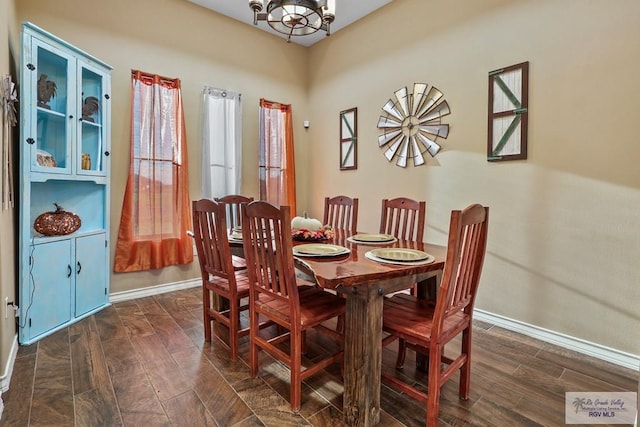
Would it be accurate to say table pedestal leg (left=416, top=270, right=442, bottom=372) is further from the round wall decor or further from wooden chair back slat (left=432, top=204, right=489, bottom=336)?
the round wall decor

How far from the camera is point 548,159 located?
237cm

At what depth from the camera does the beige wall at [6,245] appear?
179cm

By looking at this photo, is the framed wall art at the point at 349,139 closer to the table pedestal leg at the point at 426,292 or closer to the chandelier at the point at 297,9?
the chandelier at the point at 297,9

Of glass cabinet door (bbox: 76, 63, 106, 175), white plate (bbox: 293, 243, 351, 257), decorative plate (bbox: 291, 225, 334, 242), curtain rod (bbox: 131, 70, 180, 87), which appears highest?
curtain rod (bbox: 131, 70, 180, 87)

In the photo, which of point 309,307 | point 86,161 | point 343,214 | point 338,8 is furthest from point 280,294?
point 338,8

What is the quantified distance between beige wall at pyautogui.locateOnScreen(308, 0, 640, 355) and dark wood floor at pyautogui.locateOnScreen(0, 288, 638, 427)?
0.43m

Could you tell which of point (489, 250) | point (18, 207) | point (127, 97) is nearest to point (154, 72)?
point (127, 97)

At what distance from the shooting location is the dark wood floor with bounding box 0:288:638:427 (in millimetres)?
1562

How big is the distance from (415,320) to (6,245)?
252 cm

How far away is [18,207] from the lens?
2.32 meters

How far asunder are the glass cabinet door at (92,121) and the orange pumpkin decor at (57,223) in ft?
1.29

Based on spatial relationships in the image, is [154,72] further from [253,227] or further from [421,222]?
[421,222]

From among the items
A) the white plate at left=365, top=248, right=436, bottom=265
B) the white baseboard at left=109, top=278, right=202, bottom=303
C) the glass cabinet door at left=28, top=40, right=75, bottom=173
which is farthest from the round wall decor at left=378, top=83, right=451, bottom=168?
the glass cabinet door at left=28, top=40, right=75, bottom=173

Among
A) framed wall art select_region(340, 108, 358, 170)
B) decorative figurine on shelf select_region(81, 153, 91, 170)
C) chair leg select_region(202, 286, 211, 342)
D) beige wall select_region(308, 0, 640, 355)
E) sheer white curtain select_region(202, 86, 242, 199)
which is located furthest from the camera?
framed wall art select_region(340, 108, 358, 170)
